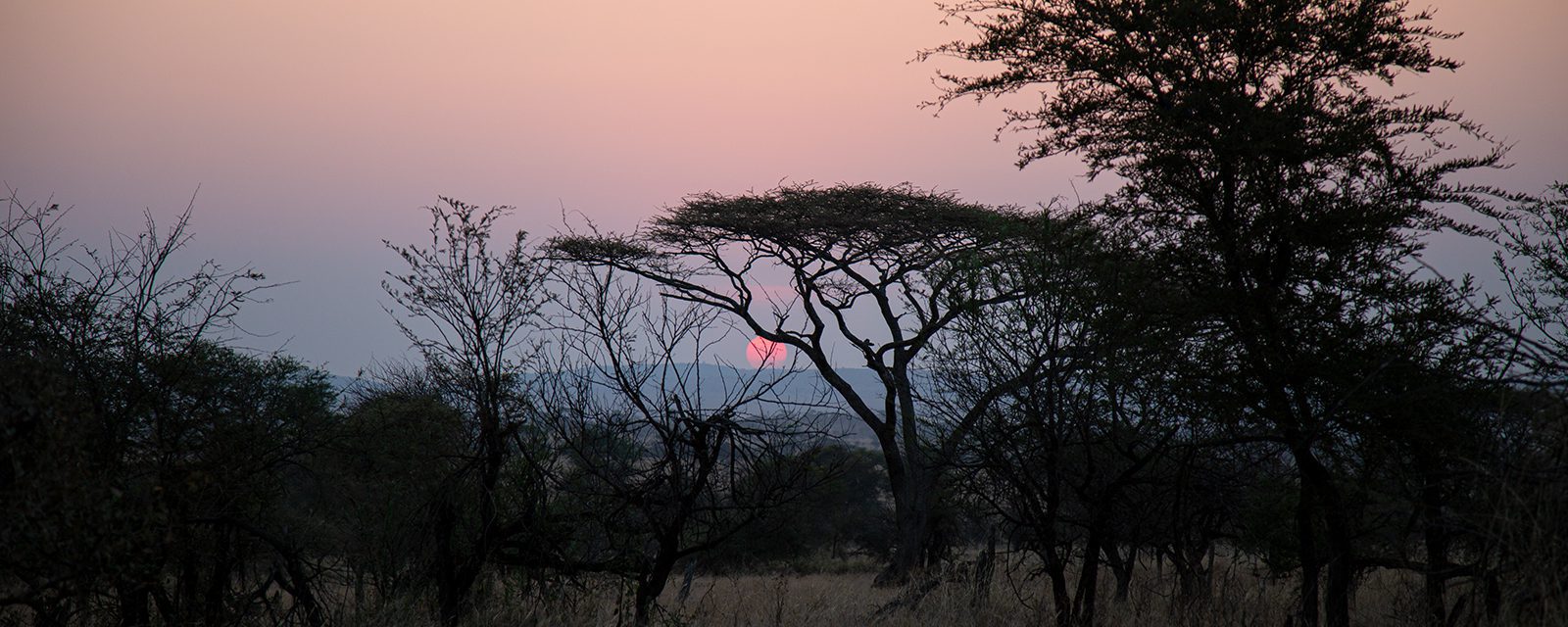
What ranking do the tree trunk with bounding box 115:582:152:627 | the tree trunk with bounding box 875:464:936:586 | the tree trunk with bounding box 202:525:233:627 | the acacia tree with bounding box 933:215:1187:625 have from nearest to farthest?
the tree trunk with bounding box 115:582:152:627, the tree trunk with bounding box 202:525:233:627, the acacia tree with bounding box 933:215:1187:625, the tree trunk with bounding box 875:464:936:586

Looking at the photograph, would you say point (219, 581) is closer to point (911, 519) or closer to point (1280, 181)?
point (1280, 181)

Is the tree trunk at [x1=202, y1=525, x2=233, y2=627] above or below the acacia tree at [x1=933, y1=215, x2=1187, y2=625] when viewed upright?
below

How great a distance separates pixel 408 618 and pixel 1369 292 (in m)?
8.62

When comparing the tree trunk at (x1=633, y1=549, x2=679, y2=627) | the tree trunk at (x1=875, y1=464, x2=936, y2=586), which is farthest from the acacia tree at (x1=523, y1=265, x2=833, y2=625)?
the tree trunk at (x1=875, y1=464, x2=936, y2=586)

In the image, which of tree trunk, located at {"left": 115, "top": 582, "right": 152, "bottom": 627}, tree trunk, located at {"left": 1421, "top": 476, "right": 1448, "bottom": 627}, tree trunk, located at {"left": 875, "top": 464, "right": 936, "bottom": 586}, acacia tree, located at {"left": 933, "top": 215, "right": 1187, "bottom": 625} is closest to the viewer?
tree trunk, located at {"left": 115, "top": 582, "right": 152, "bottom": 627}

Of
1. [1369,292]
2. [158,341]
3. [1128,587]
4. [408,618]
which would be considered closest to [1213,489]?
[1128,587]

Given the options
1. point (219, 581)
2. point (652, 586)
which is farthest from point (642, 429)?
point (219, 581)

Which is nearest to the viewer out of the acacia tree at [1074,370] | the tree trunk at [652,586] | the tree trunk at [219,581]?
the tree trunk at [219,581]

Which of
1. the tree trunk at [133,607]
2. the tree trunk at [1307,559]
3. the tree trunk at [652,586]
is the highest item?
the tree trunk at [1307,559]

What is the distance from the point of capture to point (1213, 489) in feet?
41.9

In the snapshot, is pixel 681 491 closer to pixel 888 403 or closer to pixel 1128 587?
pixel 1128 587

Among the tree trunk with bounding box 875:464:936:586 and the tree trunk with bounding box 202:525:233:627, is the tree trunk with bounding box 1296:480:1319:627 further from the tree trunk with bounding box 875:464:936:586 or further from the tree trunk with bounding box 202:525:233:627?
the tree trunk with bounding box 875:464:936:586

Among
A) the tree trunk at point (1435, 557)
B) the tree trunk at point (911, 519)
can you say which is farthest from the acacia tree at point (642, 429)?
the tree trunk at point (911, 519)

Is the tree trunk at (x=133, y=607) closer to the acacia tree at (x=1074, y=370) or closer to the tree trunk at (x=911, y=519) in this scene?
the acacia tree at (x=1074, y=370)
